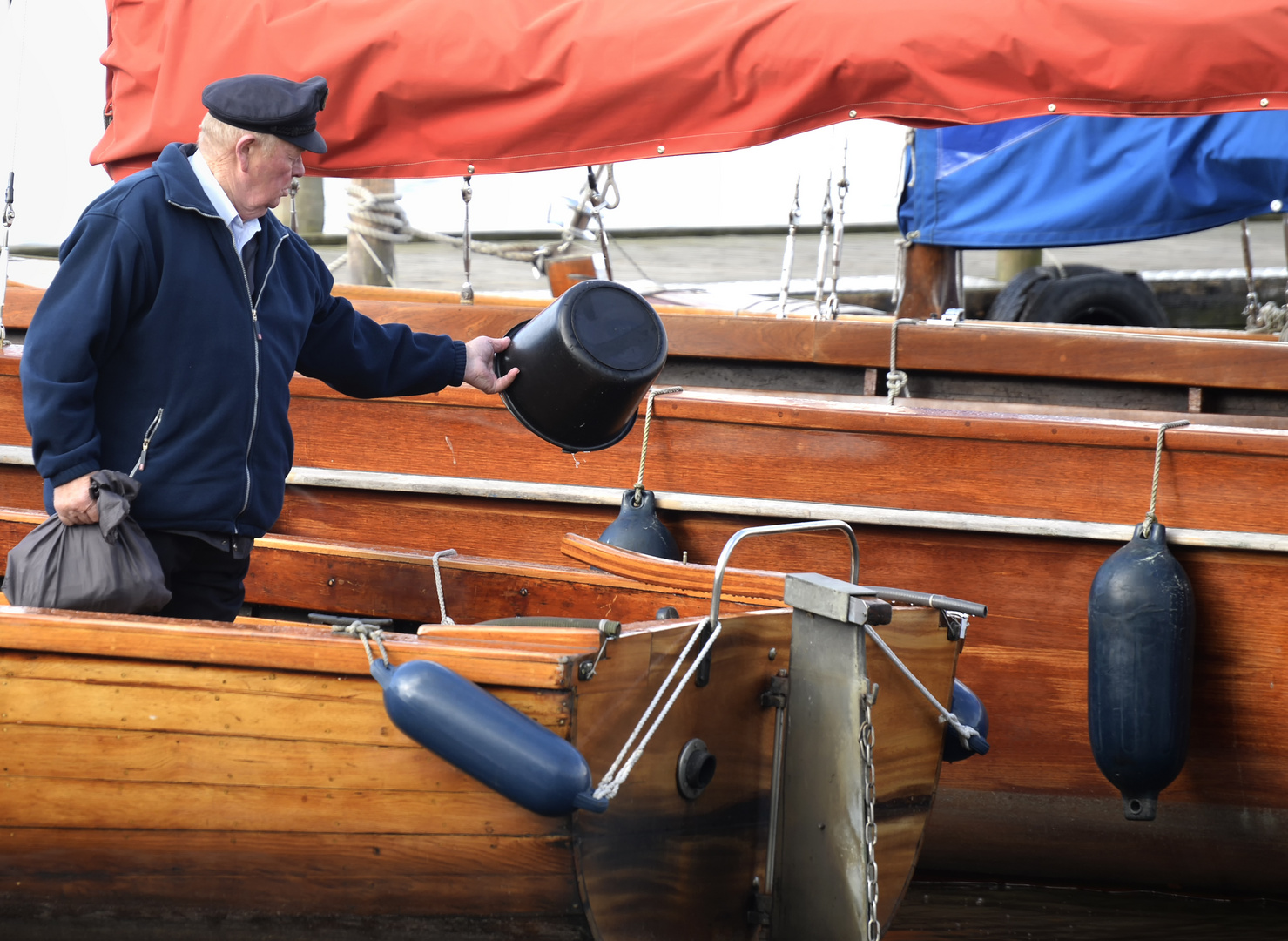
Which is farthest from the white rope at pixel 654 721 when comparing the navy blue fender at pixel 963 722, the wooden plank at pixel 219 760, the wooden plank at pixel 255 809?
the navy blue fender at pixel 963 722

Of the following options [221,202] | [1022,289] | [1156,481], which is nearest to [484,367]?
[221,202]

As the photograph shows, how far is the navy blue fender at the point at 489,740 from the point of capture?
220 cm

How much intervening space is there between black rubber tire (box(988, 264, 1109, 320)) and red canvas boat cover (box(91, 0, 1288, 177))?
452cm

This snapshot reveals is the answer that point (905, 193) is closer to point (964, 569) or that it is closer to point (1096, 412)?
point (1096, 412)

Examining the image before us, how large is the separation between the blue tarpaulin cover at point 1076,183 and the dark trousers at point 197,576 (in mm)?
3115

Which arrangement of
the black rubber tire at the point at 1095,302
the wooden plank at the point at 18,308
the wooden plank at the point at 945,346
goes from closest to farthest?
the wooden plank at the point at 945,346 → the wooden plank at the point at 18,308 → the black rubber tire at the point at 1095,302

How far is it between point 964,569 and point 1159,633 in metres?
0.51

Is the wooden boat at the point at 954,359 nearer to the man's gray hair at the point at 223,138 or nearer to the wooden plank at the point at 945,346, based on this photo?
the wooden plank at the point at 945,346

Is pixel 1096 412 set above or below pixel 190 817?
above

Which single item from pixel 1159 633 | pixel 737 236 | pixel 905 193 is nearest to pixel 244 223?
pixel 1159 633

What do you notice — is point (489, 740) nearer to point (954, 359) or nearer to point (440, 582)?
point (440, 582)

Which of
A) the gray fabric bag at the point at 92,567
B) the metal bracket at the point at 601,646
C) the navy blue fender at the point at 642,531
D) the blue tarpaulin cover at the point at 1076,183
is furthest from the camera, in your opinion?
the blue tarpaulin cover at the point at 1076,183

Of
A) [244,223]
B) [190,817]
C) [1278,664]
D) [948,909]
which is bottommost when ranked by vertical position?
[948,909]

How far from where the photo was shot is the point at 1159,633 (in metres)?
3.21
